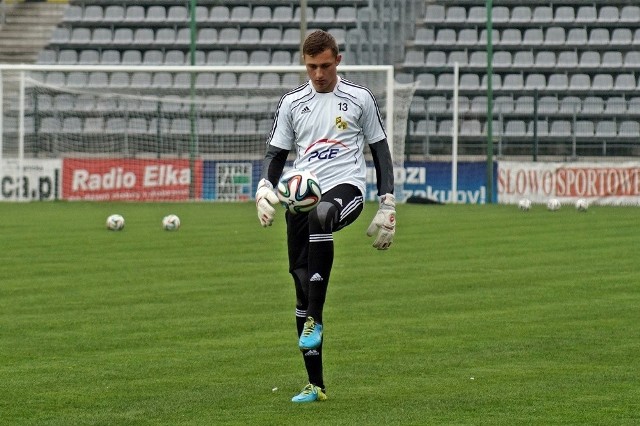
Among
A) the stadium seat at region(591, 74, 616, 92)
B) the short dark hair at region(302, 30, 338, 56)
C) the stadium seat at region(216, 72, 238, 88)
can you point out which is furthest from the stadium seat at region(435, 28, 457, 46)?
the short dark hair at region(302, 30, 338, 56)

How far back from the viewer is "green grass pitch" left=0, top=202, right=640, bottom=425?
7.14m

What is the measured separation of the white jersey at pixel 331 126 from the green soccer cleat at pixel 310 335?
79cm

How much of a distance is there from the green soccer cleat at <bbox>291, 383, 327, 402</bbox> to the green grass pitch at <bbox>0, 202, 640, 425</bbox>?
0.27 feet

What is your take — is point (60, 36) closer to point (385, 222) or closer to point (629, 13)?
point (629, 13)

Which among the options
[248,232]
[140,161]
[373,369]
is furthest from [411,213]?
[373,369]

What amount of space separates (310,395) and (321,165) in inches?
50.7

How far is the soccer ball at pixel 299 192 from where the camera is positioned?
284 inches

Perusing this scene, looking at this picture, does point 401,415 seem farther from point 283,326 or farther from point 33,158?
point 33,158

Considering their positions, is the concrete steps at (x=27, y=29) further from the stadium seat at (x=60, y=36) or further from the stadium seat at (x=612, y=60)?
the stadium seat at (x=612, y=60)

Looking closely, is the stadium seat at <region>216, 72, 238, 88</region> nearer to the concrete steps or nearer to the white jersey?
the concrete steps

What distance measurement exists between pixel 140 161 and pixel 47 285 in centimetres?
1946

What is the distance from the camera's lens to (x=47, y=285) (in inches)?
543

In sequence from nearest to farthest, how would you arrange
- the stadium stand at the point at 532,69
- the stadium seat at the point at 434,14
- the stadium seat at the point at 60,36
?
1. the stadium stand at the point at 532,69
2. the stadium seat at the point at 434,14
3. the stadium seat at the point at 60,36

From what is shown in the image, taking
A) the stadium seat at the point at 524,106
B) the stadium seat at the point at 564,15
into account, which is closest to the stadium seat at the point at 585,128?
the stadium seat at the point at 524,106
